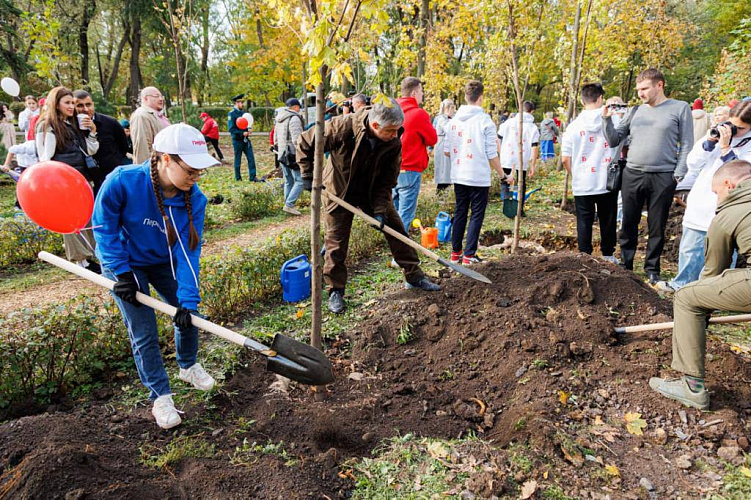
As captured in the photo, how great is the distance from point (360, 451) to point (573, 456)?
4.31ft

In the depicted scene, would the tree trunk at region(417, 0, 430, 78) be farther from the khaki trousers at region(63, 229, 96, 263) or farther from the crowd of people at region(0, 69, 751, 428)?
the khaki trousers at region(63, 229, 96, 263)

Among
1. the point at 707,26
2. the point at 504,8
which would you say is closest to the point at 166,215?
the point at 504,8

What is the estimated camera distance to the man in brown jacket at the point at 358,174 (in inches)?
166

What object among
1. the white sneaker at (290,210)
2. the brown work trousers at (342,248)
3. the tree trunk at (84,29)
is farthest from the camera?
the tree trunk at (84,29)

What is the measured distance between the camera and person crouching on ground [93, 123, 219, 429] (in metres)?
2.78

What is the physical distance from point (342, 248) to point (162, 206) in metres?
2.08

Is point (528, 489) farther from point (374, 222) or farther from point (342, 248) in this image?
point (342, 248)

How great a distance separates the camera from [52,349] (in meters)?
3.30

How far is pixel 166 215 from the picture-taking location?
118 inches

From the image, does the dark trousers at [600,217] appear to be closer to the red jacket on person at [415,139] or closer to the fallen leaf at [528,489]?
the red jacket on person at [415,139]

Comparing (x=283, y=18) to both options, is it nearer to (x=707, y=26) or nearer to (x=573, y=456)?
(x=573, y=456)

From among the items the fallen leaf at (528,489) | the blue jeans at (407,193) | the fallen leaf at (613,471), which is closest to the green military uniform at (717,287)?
the fallen leaf at (613,471)

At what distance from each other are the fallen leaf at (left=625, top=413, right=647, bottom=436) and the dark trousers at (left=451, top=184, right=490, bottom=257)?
3110 mm

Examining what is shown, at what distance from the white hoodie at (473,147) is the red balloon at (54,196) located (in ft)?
13.8
